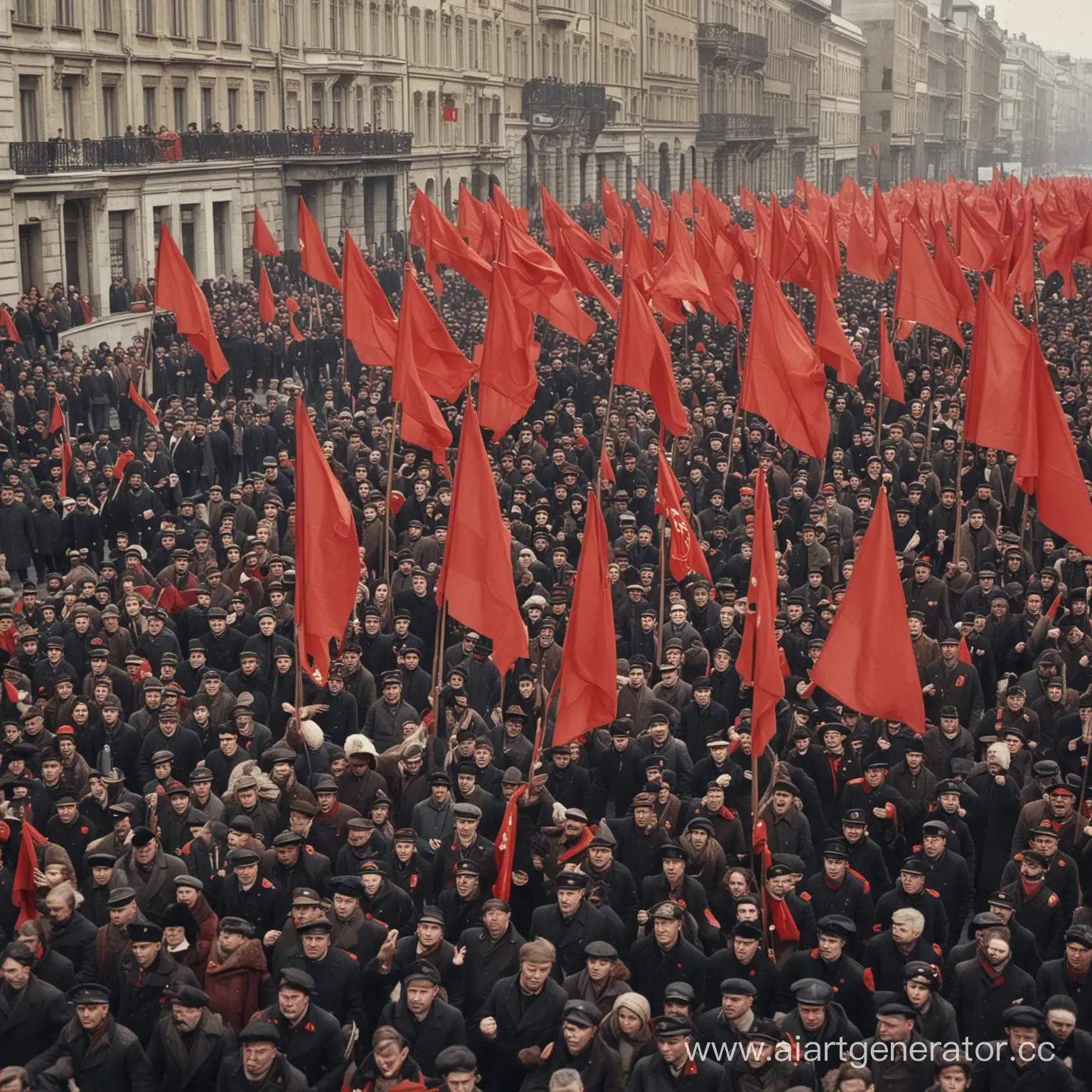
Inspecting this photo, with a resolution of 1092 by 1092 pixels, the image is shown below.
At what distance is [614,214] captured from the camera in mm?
32562

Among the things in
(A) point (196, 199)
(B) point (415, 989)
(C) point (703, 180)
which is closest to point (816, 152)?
(C) point (703, 180)

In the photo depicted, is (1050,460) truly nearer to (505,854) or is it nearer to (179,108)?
(505,854)

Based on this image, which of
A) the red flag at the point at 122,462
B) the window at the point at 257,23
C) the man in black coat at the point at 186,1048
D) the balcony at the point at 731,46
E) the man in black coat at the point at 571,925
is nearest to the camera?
the man in black coat at the point at 186,1048

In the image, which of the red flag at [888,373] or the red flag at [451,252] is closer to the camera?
the red flag at [888,373]

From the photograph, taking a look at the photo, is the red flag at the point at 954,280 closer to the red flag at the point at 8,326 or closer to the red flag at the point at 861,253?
the red flag at the point at 861,253

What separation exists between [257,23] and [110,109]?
8754 mm

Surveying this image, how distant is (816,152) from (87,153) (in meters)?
85.4

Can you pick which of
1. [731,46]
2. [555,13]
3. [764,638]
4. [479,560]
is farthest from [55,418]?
[731,46]

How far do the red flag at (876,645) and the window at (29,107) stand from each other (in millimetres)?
29947

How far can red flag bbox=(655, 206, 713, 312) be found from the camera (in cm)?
2255

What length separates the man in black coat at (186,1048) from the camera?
749 cm

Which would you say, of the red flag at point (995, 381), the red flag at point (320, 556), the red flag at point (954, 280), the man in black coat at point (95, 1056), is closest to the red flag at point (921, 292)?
the red flag at point (954, 280)

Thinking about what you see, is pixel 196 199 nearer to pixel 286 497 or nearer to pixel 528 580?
pixel 286 497

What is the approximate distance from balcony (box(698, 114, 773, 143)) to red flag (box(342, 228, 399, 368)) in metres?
74.4
